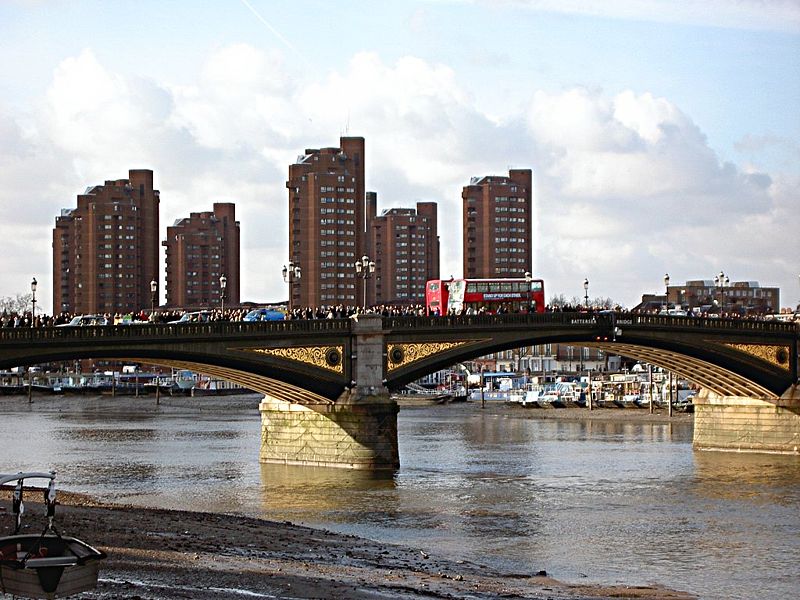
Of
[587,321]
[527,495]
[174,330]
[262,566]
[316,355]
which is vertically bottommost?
[527,495]

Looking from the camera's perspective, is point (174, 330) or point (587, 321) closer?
point (174, 330)

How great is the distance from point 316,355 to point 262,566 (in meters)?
37.8

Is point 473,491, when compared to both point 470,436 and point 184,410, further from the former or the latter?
point 184,410

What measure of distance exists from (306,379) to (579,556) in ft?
99.7

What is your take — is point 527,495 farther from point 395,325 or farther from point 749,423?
point 749,423

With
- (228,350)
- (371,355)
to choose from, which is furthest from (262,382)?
(371,355)

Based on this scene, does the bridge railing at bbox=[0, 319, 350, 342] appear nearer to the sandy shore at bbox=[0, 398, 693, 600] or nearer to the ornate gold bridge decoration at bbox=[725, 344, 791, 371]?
the sandy shore at bbox=[0, 398, 693, 600]

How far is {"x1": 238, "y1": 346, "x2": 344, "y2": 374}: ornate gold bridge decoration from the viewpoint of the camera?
71.7 m

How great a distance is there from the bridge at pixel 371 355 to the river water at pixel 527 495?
2618 mm

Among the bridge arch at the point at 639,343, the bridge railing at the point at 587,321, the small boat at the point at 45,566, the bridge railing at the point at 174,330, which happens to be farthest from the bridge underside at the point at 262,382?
the small boat at the point at 45,566

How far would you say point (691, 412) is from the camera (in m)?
142

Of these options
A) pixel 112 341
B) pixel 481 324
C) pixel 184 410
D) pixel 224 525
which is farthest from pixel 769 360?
pixel 184 410

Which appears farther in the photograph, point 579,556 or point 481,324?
point 481,324

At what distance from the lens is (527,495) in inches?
2480
